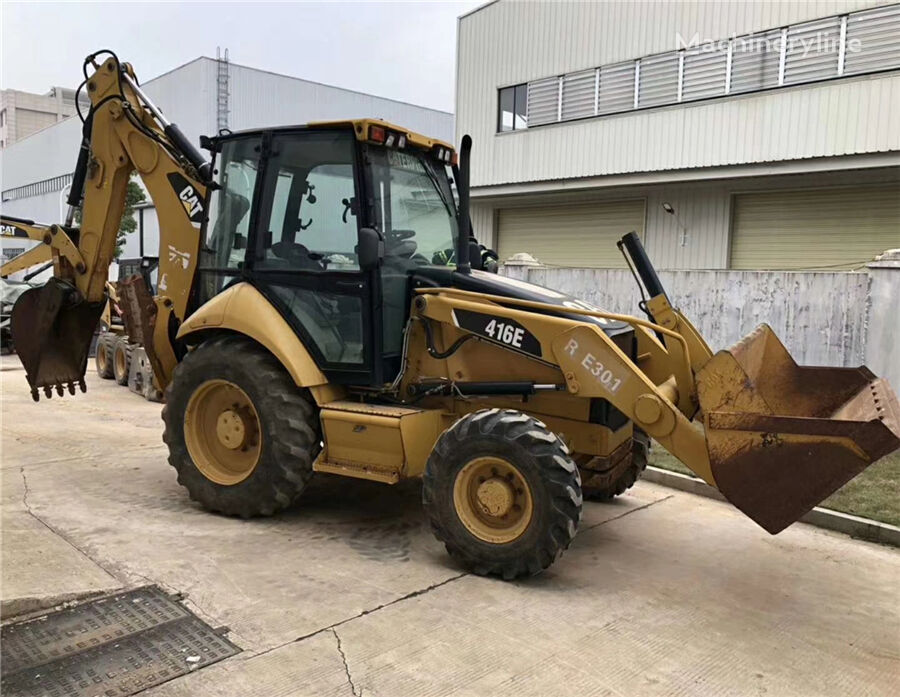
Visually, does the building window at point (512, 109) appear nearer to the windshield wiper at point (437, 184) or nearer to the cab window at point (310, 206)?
the windshield wiper at point (437, 184)

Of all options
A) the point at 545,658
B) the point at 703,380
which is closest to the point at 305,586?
the point at 545,658

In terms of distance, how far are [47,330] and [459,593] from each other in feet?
14.2

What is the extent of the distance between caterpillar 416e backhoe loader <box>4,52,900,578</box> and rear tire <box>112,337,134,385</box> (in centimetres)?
639

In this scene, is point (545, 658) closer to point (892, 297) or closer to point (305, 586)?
point (305, 586)

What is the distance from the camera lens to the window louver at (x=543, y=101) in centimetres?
1714

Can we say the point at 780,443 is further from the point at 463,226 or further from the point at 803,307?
the point at 803,307

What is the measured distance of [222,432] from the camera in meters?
5.45

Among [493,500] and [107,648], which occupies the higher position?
[493,500]

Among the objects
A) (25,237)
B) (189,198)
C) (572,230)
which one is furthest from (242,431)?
A: (572,230)

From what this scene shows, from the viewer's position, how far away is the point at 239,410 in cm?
545

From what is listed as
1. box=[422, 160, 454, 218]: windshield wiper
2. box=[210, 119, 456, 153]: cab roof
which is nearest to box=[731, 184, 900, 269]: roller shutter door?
box=[422, 160, 454, 218]: windshield wiper

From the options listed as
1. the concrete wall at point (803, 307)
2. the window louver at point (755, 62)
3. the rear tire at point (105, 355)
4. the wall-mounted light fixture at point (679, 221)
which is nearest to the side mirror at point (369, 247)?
the concrete wall at point (803, 307)

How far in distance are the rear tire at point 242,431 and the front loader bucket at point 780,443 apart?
2642mm

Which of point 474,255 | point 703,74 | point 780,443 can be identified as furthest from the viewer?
point 703,74
